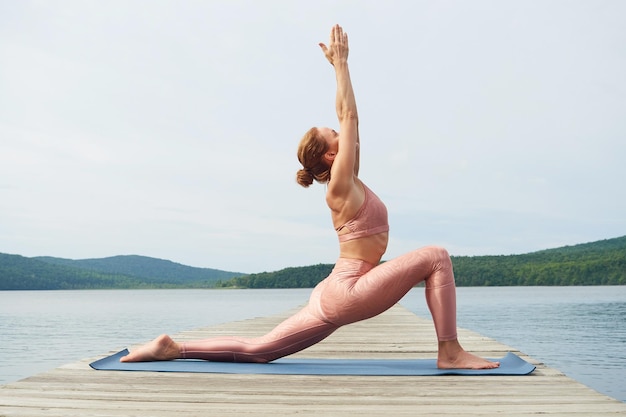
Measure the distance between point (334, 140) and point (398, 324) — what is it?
7.14m

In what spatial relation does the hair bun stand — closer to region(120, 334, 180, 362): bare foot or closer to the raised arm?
the raised arm

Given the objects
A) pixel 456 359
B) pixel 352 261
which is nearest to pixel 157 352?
pixel 352 261

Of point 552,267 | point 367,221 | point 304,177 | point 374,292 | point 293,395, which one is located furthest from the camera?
point 552,267

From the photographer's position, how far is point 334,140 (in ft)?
15.6

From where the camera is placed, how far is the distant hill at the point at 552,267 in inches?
3514

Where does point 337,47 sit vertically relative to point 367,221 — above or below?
above

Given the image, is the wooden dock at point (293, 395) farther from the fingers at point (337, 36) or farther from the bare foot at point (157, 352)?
the fingers at point (337, 36)

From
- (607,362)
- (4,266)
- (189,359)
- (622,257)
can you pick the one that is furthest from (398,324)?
(4,266)

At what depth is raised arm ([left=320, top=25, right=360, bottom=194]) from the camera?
4.54 metres

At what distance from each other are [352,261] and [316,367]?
839 mm

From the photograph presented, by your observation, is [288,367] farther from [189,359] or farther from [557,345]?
[557,345]

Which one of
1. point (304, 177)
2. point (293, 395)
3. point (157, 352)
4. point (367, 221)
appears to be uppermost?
point (304, 177)

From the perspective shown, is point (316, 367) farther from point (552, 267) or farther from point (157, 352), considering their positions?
point (552, 267)

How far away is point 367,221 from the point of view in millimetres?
4672
